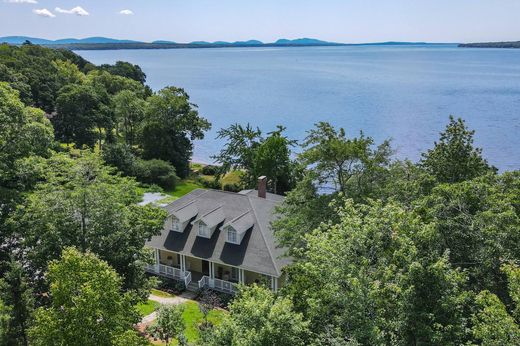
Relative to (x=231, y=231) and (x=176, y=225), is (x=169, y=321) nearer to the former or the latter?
(x=231, y=231)

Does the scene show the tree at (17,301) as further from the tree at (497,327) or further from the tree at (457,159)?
the tree at (457,159)

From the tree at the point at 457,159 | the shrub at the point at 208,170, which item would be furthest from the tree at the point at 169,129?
the tree at the point at 457,159

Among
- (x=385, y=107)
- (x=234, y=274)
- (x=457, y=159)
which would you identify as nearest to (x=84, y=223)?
(x=234, y=274)

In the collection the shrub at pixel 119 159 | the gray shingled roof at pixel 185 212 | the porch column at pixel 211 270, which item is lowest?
the porch column at pixel 211 270

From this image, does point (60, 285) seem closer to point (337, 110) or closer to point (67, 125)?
point (67, 125)

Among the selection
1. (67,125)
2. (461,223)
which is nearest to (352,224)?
(461,223)

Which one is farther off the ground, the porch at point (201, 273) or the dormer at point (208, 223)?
the dormer at point (208, 223)
